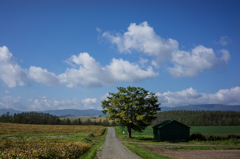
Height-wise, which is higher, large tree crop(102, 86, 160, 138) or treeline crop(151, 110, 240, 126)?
large tree crop(102, 86, 160, 138)

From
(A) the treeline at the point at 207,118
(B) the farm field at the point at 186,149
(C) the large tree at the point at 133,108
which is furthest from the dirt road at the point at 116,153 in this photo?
(A) the treeline at the point at 207,118

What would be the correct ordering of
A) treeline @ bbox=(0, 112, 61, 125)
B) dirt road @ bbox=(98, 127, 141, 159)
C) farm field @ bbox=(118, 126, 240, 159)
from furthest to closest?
treeline @ bbox=(0, 112, 61, 125), farm field @ bbox=(118, 126, 240, 159), dirt road @ bbox=(98, 127, 141, 159)

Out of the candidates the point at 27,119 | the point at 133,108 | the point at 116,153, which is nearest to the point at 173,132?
the point at 133,108

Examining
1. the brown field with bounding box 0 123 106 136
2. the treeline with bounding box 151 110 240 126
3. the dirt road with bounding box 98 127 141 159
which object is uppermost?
the dirt road with bounding box 98 127 141 159

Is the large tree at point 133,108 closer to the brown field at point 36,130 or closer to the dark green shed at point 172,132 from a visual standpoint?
the dark green shed at point 172,132

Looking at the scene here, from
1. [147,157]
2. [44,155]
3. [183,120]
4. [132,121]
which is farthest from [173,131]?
[183,120]

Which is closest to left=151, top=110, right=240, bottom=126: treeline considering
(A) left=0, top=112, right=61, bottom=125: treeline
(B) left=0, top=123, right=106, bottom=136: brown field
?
(A) left=0, top=112, right=61, bottom=125: treeline

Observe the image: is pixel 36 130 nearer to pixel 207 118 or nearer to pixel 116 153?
pixel 116 153

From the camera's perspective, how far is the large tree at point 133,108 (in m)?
41.5

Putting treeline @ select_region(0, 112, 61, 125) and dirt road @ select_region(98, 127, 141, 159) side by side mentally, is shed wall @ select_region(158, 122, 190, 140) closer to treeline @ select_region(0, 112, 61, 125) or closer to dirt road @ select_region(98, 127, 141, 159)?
dirt road @ select_region(98, 127, 141, 159)

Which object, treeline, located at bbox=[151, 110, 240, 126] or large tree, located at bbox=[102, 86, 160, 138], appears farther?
treeline, located at bbox=[151, 110, 240, 126]

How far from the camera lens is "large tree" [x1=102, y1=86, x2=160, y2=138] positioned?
136 feet

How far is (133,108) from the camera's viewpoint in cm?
4278

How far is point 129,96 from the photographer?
143 ft
